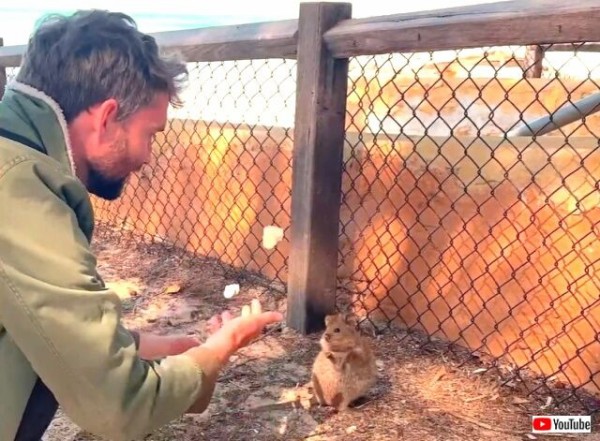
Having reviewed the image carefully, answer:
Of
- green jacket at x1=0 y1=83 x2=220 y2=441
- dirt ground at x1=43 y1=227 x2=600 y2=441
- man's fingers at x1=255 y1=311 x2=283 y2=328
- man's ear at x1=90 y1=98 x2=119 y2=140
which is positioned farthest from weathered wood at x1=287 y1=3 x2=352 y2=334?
green jacket at x1=0 y1=83 x2=220 y2=441

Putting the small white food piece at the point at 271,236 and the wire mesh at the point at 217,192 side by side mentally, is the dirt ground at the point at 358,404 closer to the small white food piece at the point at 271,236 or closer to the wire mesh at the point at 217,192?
the small white food piece at the point at 271,236

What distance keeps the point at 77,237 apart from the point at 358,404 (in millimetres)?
1669

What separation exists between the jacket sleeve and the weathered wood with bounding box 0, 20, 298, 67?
198 centimetres

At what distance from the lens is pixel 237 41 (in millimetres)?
3516

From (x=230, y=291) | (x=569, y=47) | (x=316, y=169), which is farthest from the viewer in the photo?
(x=569, y=47)

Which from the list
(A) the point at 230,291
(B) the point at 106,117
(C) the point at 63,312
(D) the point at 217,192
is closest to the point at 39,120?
(B) the point at 106,117

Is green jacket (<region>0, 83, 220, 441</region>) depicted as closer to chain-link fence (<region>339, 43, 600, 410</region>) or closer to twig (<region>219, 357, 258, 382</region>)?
twig (<region>219, 357, 258, 382</region>)

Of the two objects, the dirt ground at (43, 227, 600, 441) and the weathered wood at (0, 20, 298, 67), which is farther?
the weathered wood at (0, 20, 298, 67)

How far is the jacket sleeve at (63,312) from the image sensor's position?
1369 mm

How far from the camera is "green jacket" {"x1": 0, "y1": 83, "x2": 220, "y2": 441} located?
137 cm

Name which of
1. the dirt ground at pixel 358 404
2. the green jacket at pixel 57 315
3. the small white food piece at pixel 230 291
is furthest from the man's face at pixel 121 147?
the small white food piece at pixel 230 291

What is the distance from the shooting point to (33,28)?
1.78 meters

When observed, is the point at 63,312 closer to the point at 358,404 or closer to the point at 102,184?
the point at 102,184

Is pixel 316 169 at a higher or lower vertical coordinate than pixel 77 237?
higher
